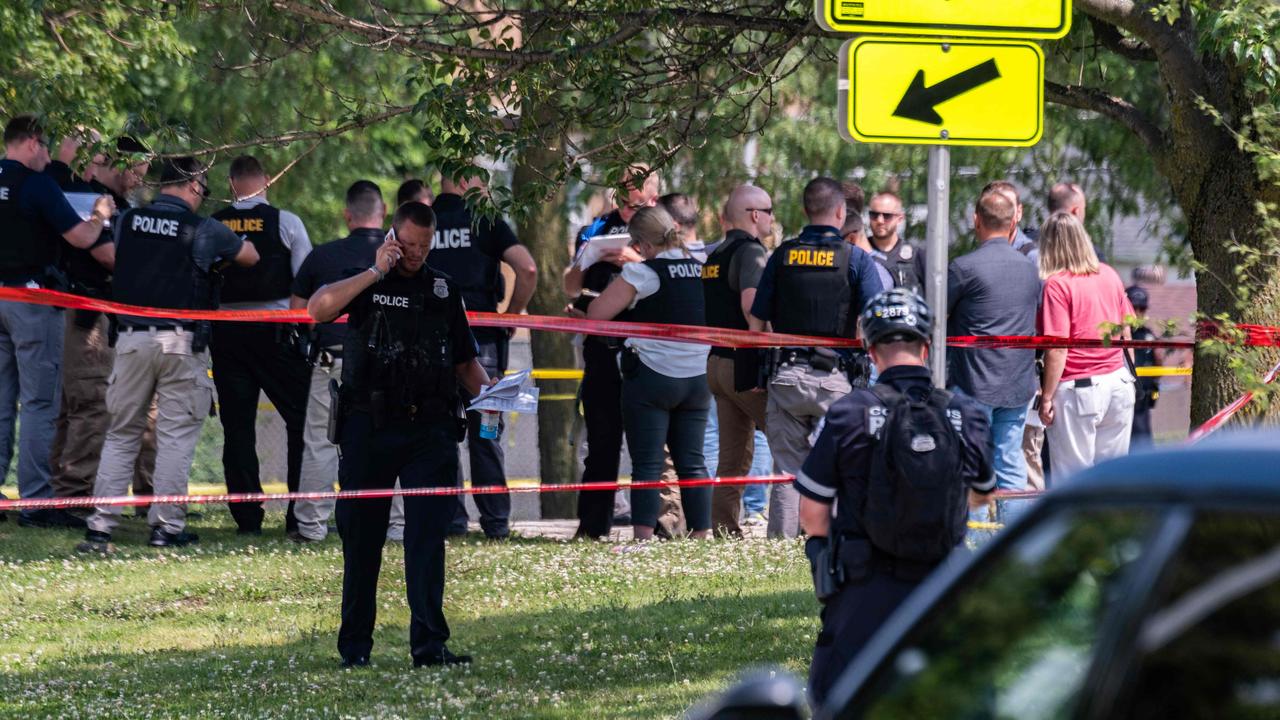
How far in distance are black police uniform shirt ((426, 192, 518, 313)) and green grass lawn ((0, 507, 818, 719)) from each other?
156 cm

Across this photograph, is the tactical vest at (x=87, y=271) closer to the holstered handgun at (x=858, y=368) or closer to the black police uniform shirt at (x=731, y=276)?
the black police uniform shirt at (x=731, y=276)

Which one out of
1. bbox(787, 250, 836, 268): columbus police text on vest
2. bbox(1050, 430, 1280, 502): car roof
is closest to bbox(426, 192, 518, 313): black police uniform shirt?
bbox(787, 250, 836, 268): columbus police text on vest

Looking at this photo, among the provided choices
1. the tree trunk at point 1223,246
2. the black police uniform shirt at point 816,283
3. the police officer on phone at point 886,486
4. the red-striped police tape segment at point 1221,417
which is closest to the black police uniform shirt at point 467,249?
the black police uniform shirt at point 816,283

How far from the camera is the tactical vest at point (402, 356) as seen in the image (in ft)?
24.1

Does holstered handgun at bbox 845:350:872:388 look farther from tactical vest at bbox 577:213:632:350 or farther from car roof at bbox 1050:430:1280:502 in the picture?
car roof at bbox 1050:430:1280:502

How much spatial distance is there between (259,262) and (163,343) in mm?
792

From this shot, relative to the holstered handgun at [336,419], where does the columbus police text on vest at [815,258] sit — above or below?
above

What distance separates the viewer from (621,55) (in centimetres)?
763

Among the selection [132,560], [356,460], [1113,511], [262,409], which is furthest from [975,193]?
[1113,511]

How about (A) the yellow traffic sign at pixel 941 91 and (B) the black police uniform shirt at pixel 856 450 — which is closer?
(B) the black police uniform shirt at pixel 856 450

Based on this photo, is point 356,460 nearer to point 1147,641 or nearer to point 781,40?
point 781,40

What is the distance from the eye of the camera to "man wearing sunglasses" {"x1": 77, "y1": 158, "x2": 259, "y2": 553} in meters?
10.5

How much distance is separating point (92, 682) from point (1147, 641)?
5956 millimetres

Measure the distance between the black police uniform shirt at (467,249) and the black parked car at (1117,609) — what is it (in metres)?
8.17
